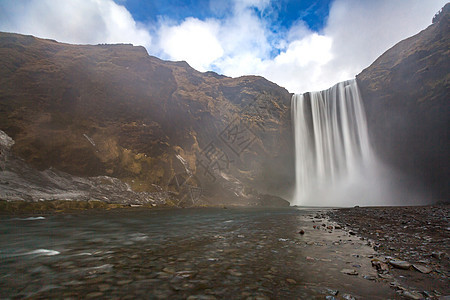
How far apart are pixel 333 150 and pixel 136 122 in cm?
4891

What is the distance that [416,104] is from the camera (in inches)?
1556

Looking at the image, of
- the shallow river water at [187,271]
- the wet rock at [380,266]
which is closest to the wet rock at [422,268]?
the wet rock at [380,266]

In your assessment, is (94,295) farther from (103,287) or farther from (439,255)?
(439,255)

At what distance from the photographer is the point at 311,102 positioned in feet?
189

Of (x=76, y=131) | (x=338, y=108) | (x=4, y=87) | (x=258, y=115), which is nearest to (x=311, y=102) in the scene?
(x=338, y=108)

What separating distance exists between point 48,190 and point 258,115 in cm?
4953

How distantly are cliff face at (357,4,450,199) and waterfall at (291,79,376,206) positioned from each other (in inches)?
134

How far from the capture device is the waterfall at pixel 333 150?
153 feet

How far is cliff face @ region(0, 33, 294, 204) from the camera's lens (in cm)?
2703

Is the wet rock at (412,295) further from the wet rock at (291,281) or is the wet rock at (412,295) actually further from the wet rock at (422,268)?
the wet rock at (291,281)

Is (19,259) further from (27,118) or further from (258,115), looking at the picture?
(258,115)

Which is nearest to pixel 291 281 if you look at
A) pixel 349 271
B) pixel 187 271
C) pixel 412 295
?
pixel 349 271

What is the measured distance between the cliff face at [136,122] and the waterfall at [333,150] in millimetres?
4590

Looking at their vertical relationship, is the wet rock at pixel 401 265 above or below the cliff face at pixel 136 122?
below
